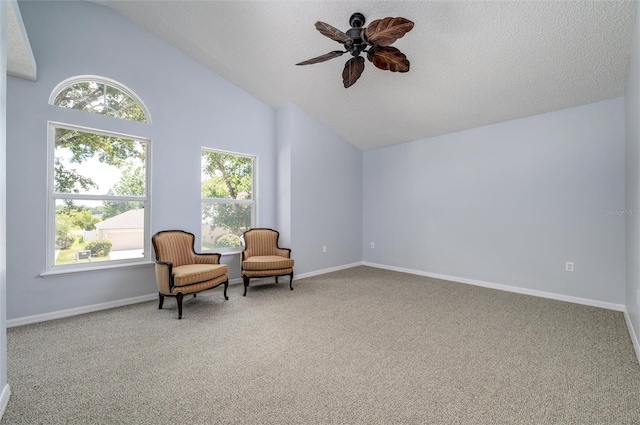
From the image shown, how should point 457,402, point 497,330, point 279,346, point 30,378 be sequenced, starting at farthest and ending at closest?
point 497,330 < point 279,346 < point 30,378 < point 457,402

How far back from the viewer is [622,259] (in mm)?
3406

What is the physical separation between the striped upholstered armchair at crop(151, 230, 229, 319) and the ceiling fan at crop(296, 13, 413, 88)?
A: 2702 mm

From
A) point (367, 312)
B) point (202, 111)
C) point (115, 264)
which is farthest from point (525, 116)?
point (115, 264)

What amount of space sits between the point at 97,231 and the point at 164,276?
107cm

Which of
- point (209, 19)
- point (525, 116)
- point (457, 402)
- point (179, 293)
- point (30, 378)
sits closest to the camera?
point (457, 402)

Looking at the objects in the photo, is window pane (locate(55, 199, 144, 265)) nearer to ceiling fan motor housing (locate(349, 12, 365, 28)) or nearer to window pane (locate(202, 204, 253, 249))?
window pane (locate(202, 204, 253, 249))

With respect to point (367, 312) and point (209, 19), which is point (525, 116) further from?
point (209, 19)

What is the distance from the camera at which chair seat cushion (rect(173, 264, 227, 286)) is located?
326 cm

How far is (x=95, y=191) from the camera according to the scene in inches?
139

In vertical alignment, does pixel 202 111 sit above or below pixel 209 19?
below

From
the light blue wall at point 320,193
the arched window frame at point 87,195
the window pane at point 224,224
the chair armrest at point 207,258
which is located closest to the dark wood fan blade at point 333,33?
A: the light blue wall at point 320,193

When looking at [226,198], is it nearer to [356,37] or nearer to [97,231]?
[97,231]

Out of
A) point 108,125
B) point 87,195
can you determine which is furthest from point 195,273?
point 108,125

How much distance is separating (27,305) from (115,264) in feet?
2.76
